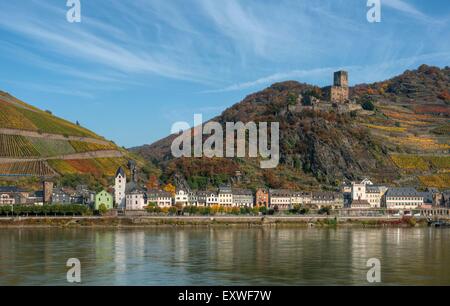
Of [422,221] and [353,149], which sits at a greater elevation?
[353,149]

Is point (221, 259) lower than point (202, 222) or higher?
higher

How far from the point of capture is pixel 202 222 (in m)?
68.1

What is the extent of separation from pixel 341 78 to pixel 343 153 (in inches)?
1547

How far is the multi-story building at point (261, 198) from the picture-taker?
8656cm

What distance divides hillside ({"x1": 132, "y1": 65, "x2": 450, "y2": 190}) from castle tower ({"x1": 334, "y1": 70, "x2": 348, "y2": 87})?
5183mm

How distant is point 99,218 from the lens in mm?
67312

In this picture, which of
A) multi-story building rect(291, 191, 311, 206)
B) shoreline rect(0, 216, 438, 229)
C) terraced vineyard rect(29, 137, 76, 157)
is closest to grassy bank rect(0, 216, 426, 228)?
shoreline rect(0, 216, 438, 229)

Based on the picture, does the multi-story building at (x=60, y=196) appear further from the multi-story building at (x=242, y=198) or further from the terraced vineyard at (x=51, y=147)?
the multi-story building at (x=242, y=198)

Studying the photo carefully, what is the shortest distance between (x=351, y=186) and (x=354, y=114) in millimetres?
34621

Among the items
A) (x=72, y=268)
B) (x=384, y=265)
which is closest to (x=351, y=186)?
Result: (x=384, y=265)

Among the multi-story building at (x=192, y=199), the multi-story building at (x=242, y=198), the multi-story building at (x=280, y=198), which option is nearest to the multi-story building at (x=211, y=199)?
the multi-story building at (x=192, y=199)

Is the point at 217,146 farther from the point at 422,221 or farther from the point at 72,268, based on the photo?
the point at 72,268

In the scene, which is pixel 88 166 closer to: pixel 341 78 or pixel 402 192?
pixel 402 192

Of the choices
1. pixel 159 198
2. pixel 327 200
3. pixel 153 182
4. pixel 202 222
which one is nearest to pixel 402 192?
pixel 327 200
